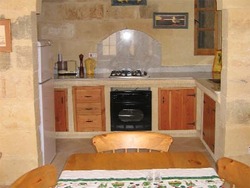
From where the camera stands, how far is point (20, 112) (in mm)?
3676

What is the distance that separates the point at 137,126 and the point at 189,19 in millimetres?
1875

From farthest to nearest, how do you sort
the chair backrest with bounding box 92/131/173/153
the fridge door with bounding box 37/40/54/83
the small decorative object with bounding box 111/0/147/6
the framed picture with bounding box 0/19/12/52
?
the small decorative object with bounding box 111/0/147/6 → the fridge door with bounding box 37/40/54/83 → the framed picture with bounding box 0/19/12/52 → the chair backrest with bounding box 92/131/173/153

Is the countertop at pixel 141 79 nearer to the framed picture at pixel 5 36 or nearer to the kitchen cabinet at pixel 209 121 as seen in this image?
the kitchen cabinet at pixel 209 121

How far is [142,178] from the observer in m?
1.93

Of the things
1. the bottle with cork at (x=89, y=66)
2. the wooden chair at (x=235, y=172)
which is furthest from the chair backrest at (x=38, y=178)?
the bottle with cork at (x=89, y=66)

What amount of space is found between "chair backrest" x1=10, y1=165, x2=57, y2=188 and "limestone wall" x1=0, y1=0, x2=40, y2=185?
1910 mm

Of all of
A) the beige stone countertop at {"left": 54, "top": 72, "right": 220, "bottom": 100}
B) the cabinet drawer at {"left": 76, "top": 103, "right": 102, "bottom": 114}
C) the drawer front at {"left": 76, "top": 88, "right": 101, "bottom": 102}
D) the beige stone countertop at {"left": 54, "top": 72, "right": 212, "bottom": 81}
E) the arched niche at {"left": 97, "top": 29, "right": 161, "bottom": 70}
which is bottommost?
the cabinet drawer at {"left": 76, "top": 103, "right": 102, "bottom": 114}

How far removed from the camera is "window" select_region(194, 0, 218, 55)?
19.8 ft

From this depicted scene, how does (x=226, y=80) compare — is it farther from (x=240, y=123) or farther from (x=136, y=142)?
(x=136, y=142)

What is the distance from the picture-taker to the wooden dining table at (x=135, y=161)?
212 cm

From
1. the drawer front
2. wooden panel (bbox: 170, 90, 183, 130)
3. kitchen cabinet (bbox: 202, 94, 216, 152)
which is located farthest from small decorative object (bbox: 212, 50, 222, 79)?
the drawer front

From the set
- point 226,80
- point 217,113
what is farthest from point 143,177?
point 217,113

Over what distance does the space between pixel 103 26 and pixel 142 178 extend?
437 centimetres

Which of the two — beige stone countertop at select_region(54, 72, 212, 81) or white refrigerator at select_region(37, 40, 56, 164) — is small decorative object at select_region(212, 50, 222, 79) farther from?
white refrigerator at select_region(37, 40, 56, 164)
